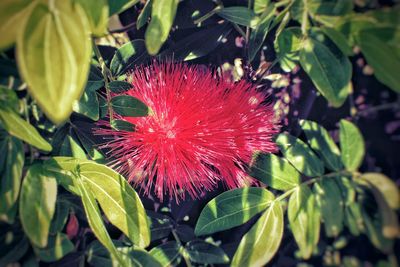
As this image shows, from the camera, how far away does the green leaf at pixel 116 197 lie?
0.46 m

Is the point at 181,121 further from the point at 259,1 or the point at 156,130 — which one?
the point at 259,1

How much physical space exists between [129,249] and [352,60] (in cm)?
43

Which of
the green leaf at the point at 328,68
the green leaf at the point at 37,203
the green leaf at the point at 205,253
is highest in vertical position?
the green leaf at the point at 328,68

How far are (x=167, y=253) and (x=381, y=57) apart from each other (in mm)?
450

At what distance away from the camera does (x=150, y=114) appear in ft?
1.55

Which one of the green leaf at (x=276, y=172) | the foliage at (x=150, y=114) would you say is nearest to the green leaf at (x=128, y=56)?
the foliage at (x=150, y=114)

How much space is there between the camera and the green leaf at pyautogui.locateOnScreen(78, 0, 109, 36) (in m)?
0.33

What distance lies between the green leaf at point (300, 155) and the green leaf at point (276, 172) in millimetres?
12

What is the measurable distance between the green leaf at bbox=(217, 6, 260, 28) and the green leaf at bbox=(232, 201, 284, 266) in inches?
11.0

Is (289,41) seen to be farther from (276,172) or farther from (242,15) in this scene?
(276,172)

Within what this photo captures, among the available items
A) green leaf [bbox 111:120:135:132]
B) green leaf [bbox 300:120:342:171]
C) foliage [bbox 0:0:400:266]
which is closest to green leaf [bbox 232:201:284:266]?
foliage [bbox 0:0:400:266]

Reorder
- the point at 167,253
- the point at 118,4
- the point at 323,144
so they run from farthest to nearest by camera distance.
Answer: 1. the point at 167,253
2. the point at 323,144
3. the point at 118,4

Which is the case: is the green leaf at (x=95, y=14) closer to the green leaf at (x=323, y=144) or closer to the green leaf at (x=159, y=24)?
the green leaf at (x=159, y=24)

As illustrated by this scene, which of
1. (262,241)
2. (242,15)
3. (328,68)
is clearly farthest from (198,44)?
(262,241)
